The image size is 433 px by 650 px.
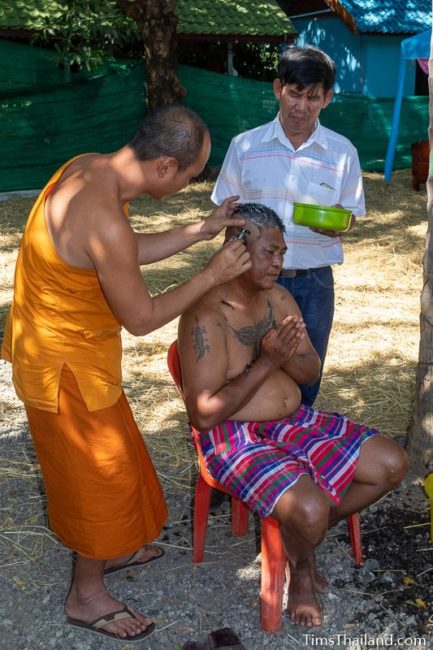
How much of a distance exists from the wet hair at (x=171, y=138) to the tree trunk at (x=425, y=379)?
4.37ft

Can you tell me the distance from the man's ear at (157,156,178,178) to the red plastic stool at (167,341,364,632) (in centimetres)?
94

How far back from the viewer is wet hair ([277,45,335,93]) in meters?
3.43

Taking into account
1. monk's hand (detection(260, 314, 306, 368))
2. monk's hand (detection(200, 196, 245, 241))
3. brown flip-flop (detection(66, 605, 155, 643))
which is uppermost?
monk's hand (detection(200, 196, 245, 241))

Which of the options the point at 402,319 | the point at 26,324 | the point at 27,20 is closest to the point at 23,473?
the point at 26,324

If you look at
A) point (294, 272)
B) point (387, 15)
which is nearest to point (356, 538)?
point (294, 272)

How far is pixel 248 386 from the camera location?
288 cm

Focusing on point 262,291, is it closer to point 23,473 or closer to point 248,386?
point 248,386

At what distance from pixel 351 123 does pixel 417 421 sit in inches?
447

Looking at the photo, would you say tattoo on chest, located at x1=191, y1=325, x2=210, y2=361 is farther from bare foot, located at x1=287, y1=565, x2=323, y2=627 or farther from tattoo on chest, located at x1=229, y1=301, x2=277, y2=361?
bare foot, located at x1=287, y1=565, x2=323, y2=627

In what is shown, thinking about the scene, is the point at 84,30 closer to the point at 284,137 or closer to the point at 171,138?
the point at 284,137

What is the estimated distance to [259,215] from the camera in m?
3.01

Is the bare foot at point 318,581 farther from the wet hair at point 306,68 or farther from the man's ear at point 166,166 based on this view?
the wet hair at point 306,68

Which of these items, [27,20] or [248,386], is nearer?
[248,386]

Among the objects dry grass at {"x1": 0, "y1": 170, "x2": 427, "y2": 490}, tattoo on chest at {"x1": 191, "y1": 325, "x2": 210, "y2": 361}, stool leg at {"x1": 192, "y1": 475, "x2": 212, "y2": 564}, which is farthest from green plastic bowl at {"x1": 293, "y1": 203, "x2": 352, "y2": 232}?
dry grass at {"x1": 0, "y1": 170, "x2": 427, "y2": 490}
